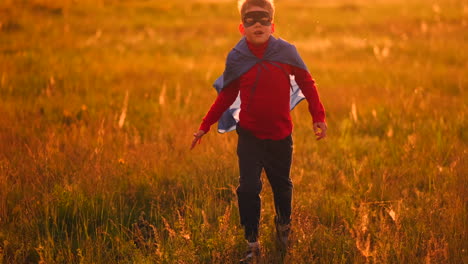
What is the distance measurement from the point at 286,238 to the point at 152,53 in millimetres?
7973

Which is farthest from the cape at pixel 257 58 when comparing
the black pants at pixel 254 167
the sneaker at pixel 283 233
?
the sneaker at pixel 283 233

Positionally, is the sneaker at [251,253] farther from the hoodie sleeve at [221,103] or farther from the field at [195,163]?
the hoodie sleeve at [221,103]

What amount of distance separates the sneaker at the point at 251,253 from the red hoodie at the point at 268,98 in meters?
0.66

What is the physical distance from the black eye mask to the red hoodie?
0.15 m

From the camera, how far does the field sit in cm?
298

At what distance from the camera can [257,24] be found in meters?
2.79

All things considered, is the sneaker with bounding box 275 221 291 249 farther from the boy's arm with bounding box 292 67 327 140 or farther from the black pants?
the boy's arm with bounding box 292 67 327 140

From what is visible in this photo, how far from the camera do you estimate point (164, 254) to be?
2852 millimetres

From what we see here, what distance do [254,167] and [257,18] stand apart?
0.89m

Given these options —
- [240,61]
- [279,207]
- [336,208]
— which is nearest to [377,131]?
[336,208]

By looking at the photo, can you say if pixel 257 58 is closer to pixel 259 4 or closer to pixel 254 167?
pixel 259 4

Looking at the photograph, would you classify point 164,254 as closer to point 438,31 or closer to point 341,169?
point 341,169

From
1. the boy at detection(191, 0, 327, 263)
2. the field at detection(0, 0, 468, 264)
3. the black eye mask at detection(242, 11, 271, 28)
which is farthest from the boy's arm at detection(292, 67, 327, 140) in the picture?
the field at detection(0, 0, 468, 264)

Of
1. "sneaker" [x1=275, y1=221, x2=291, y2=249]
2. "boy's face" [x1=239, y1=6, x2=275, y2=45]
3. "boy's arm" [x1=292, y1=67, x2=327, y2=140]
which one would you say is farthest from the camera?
"sneaker" [x1=275, y1=221, x2=291, y2=249]
